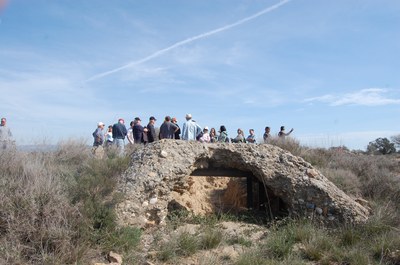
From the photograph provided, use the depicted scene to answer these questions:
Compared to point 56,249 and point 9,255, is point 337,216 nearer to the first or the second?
point 56,249

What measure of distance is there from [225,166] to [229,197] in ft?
3.62

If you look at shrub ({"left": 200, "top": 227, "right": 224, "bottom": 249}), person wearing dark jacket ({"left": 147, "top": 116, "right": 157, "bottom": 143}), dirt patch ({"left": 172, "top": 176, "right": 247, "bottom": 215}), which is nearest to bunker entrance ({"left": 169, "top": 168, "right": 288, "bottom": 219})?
dirt patch ({"left": 172, "top": 176, "right": 247, "bottom": 215})

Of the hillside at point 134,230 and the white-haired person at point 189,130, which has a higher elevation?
the white-haired person at point 189,130

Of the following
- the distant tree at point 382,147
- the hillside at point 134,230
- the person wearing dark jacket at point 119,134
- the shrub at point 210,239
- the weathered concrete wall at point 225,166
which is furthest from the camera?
the distant tree at point 382,147

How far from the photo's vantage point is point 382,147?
25.9 metres

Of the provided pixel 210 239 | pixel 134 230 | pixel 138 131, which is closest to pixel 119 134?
pixel 138 131

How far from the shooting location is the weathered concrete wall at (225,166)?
7.20m

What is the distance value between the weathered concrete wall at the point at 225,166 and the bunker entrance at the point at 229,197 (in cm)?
27

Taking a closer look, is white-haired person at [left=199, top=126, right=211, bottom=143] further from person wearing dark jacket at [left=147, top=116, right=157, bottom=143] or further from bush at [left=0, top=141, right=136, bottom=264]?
bush at [left=0, top=141, right=136, bottom=264]

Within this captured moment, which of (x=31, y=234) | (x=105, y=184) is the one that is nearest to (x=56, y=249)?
(x=31, y=234)

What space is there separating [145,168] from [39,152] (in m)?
2.85

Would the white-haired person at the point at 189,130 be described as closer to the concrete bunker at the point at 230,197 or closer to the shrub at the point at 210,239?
the concrete bunker at the point at 230,197

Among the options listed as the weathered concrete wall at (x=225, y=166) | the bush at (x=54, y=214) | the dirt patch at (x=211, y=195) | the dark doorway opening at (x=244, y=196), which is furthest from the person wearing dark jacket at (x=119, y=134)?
the bush at (x=54, y=214)

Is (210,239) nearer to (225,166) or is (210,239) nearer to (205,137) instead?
(225,166)
